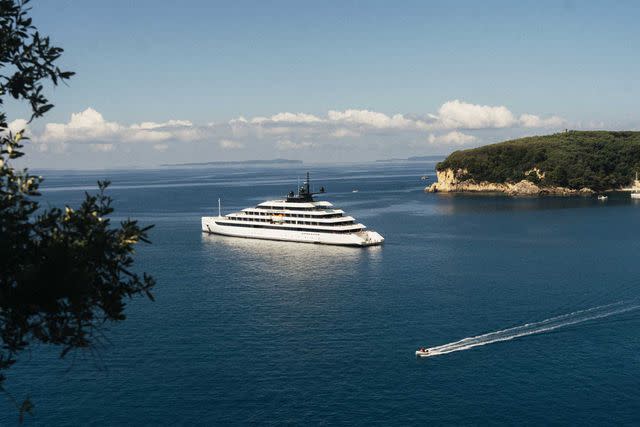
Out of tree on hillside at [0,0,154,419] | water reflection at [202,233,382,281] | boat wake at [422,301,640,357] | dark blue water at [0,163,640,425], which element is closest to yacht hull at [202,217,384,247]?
water reflection at [202,233,382,281]

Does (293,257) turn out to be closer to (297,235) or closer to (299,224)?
(297,235)

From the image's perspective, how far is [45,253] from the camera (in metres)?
12.9

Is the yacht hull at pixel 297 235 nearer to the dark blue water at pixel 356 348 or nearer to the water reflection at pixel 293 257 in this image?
the water reflection at pixel 293 257

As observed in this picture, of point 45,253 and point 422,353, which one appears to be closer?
point 45,253

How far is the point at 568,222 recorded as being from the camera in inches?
5217

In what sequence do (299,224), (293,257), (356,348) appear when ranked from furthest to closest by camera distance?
(299,224), (293,257), (356,348)

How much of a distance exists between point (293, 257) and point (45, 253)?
3227 inches

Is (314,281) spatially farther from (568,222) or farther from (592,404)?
(568,222)

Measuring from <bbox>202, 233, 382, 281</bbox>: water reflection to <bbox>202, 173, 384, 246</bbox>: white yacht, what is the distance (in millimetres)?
1745

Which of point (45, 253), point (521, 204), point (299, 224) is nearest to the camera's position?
point (45, 253)

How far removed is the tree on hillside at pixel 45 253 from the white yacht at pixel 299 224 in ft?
294

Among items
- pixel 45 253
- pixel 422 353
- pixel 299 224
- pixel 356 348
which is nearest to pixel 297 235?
pixel 299 224

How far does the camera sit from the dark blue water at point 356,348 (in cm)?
3856

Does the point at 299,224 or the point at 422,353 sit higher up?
the point at 299,224
